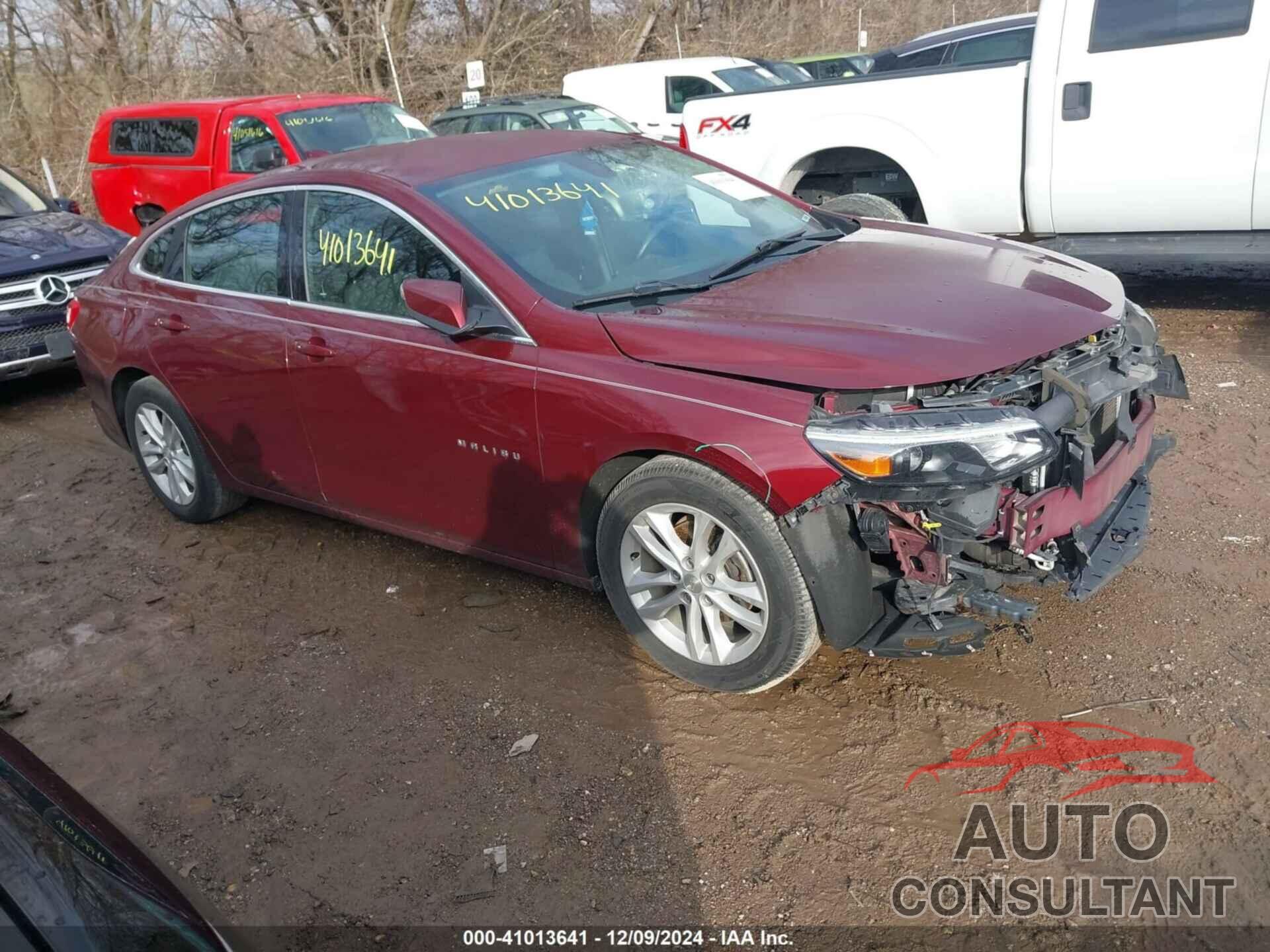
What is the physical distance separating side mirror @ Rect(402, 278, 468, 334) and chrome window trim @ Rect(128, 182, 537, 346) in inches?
4.4

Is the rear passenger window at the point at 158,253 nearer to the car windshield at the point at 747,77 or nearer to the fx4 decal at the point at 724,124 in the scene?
the fx4 decal at the point at 724,124

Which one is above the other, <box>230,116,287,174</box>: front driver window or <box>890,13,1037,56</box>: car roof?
<box>890,13,1037,56</box>: car roof

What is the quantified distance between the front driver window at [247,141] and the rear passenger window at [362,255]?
21.6 ft

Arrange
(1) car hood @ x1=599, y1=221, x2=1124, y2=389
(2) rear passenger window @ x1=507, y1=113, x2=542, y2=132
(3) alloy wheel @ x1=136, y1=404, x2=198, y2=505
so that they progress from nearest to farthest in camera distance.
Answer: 1. (1) car hood @ x1=599, y1=221, x2=1124, y2=389
2. (3) alloy wheel @ x1=136, y1=404, x2=198, y2=505
3. (2) rear passenger window @ x1=507, y1=113, x2=542, y2=132

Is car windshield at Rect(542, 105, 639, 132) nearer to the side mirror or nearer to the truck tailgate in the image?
the truck tailgate

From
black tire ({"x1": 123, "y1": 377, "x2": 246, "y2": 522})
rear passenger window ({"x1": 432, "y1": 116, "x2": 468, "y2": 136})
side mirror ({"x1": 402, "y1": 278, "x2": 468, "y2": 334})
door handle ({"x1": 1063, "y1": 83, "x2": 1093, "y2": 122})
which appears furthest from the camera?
rear passenger window ({"x1": 432, "y1": 116, "x2": 468, "y2": 136})

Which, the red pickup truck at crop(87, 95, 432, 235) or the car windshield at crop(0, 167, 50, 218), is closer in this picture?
the car windshield at crop(0, 167, 50, 218)

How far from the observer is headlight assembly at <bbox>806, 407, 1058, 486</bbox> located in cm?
301

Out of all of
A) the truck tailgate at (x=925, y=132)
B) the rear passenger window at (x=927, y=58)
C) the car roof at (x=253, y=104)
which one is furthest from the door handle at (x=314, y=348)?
the rear passenger window at (x=927, y=58)

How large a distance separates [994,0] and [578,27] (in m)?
13.4

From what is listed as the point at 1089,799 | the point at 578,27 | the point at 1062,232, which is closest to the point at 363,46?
the point at 578,27

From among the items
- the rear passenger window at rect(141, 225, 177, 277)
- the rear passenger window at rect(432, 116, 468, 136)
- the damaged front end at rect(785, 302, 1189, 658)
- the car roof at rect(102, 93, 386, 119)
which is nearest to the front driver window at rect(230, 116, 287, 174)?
the car roof at rect(102, 93, 386, 119)

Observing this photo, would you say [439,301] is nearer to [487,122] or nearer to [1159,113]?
[1159,113]

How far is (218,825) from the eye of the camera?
333 cm
